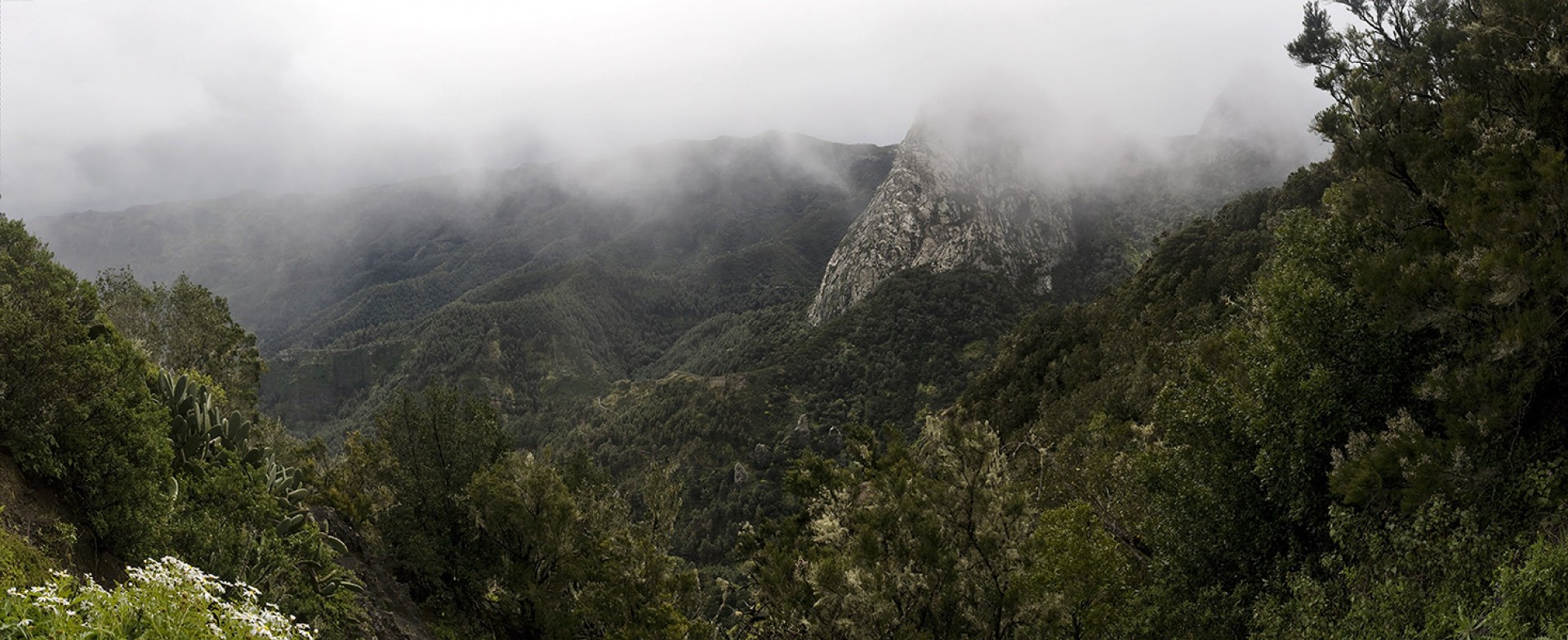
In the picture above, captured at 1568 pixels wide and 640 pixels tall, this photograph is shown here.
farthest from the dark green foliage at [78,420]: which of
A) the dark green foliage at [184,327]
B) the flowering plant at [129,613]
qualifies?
the dark green foliage at [184,327]

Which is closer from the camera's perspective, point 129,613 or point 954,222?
point 129,613

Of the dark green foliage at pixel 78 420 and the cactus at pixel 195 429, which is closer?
the dark green foliage at pixel 78 420

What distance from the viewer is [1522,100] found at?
36.7 feet

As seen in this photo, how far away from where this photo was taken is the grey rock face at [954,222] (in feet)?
537

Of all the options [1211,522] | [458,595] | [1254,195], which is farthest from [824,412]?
[1211,522]

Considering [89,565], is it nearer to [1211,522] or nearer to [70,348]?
[70,348]

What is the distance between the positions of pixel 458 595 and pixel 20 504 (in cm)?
1632

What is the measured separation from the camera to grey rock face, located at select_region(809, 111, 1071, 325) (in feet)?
537

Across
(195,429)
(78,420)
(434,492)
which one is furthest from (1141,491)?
(195,429)

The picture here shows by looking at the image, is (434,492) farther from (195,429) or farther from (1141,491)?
(1141,491)

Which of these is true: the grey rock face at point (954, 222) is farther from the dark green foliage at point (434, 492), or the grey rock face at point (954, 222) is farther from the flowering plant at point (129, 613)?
the flowering plant at point (129, 613)

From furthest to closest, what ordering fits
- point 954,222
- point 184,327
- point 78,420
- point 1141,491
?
point 954,222
point 184,327
point 1141,491
point 78,420

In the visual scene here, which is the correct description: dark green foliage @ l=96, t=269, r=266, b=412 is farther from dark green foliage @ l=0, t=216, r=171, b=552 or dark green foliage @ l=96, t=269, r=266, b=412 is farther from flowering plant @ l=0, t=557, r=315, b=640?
flowering plant @ l=0, t=557, r=315, b=640

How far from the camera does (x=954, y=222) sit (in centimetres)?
17012
